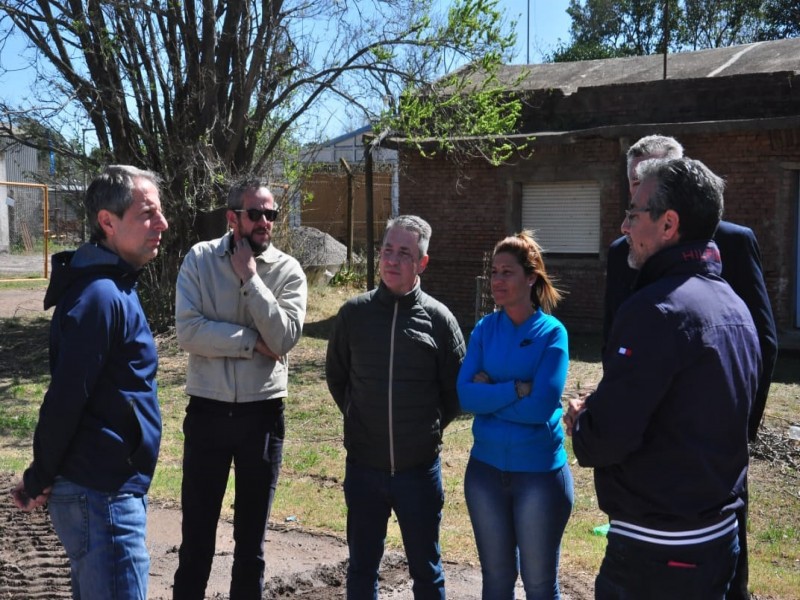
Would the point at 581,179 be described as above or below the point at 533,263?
above

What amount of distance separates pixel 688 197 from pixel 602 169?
41.0 feet

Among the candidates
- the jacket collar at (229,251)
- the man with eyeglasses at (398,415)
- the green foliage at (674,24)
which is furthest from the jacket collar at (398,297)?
the green foliage at (674,24)

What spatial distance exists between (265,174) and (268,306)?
10894 millimetres

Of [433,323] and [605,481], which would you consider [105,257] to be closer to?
[433,323]

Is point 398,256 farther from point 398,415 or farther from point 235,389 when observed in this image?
point 235,389

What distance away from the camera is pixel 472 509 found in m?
3.88

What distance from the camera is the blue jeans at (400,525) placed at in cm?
399

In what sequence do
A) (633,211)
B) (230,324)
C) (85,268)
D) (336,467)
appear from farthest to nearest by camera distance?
(336,467) < (230,324) < (85,268) < (633,211)

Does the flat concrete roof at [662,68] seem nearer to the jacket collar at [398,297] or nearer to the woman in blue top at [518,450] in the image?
the jacket collar at [398,297]

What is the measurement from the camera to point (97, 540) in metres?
3.08

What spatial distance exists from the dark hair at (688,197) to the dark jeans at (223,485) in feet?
7.53

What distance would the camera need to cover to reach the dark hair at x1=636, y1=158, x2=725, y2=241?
282 cm

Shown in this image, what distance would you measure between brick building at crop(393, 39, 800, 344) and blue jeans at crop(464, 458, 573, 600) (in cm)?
1055

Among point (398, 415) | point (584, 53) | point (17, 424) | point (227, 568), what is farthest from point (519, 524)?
point (584, 53)
